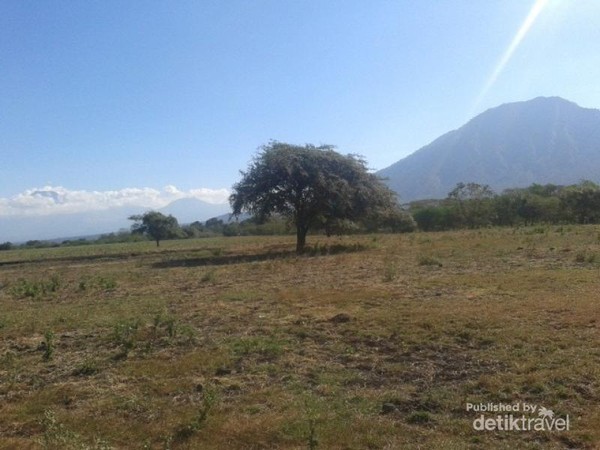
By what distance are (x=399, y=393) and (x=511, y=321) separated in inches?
137

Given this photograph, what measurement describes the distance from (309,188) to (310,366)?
2126 cm

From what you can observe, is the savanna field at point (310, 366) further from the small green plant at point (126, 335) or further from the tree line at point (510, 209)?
the tree line at point (510, 209)

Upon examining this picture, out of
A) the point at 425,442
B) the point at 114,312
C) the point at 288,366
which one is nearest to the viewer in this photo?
the point at 425,442

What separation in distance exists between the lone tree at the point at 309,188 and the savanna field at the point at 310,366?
566 inches

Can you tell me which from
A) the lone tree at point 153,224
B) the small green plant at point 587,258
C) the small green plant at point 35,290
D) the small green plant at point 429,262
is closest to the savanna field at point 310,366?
the small green plant at point 35,290

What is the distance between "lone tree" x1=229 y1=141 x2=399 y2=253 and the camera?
26.9 metres

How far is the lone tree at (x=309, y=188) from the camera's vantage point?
26.9 m

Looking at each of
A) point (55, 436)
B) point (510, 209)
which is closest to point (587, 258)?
point (55, 436)

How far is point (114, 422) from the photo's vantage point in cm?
519

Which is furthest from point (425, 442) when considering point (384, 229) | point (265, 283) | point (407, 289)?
point (384, 229)

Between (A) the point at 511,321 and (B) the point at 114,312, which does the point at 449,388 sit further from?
(B) the point at 114,312

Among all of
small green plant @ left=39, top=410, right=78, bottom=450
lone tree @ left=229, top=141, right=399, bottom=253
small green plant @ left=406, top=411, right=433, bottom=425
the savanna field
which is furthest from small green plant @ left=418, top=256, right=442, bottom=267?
small green plant @ left=39, top=410, right=78, bottom=450

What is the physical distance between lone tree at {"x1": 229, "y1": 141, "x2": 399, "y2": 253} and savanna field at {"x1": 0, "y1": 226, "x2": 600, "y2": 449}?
14.4m

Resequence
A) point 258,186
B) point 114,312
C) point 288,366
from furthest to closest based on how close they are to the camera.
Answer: point 258,186
point 114,312
point 288,366
